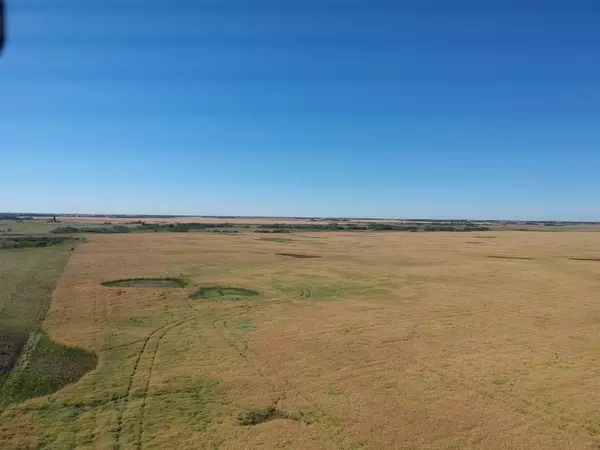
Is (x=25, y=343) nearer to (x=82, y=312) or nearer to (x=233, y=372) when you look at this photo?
(x=82, y=312)

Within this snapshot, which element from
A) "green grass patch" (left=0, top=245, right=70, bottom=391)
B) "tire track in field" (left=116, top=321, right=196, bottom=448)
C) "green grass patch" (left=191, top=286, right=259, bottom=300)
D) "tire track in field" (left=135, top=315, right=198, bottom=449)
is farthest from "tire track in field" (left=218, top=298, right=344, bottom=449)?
"green grass patch" (left=191, top=286, right=259, bottom=300)

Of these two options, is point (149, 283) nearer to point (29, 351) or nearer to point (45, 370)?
point (29, 351)

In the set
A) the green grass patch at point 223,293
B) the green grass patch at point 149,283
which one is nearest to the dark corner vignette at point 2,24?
the green grass patch at point 223,293

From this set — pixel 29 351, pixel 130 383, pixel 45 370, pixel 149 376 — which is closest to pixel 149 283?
pixel 29 351

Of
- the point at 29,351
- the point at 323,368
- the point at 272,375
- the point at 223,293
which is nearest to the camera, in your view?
the point at 272,375

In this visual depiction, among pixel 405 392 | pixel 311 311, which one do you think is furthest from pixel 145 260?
pixel 405 392

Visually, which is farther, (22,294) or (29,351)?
(22,294)

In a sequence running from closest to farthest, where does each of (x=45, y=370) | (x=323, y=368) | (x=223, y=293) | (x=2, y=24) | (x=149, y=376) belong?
Answer: (x=2, y=24)
(x=149, y=376)
(x=45, y=370)
(x=323, y=368)
(x=223, y=293)
